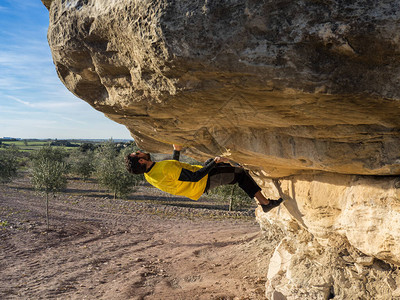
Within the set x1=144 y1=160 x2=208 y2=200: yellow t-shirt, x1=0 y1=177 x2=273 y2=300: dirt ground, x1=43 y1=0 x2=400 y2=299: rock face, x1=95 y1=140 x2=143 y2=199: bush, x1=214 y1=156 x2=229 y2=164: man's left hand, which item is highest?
x1=43 y1=0 x2=400 y2=299: rock face

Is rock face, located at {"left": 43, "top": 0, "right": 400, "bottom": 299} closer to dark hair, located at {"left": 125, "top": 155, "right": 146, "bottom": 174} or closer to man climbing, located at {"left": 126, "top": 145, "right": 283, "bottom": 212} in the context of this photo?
man climbing, located at {"left": 126, "top": 145, "right": 283, "bottom": 212}

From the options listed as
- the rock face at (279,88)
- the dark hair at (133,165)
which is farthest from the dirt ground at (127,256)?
the dark hair at (133,165)

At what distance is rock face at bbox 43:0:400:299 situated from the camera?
3174mm

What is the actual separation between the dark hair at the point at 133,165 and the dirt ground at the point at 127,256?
4.25m

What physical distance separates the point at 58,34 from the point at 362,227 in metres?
5.78

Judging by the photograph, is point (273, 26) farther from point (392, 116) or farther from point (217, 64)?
point (392, 116)

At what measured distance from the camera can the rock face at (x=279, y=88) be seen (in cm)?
317

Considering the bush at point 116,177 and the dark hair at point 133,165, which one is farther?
the bush at point 116,177

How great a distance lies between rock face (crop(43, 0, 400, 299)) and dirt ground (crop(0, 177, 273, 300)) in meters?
3.14

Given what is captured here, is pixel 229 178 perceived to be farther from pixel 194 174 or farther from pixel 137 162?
pixel 137 162

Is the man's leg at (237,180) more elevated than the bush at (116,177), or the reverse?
the man's leg at (237,180)

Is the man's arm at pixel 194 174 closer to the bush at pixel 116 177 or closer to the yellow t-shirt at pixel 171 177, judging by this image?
the yellow t-shirt at pixel 171 177

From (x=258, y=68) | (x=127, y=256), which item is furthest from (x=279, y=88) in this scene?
(x=127, y=256)

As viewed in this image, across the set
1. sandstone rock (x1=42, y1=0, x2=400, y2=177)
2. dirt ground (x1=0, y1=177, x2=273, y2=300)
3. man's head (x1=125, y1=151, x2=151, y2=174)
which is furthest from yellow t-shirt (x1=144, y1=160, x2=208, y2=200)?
dirt ground (x1=0, y1=177, x2=273, y2=300)
